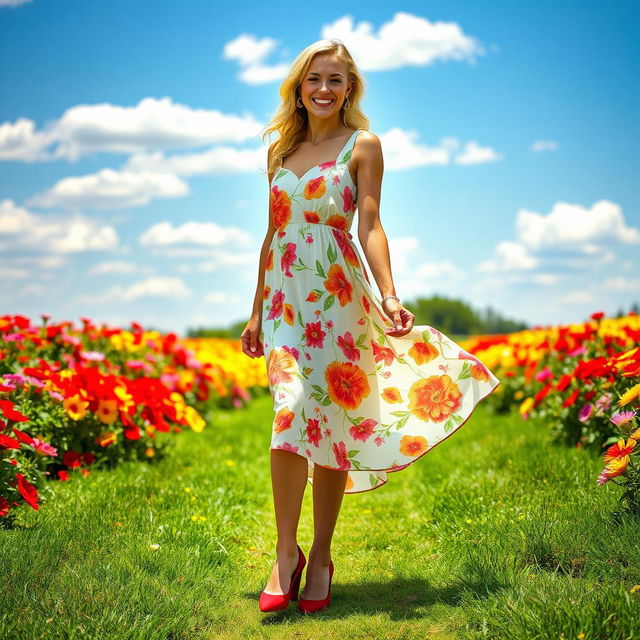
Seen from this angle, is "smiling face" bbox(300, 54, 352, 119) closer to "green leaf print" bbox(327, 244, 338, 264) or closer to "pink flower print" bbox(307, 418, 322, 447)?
"green leaf print" bbox(327, 244, 338, 264)

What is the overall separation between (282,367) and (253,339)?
37 centimetres

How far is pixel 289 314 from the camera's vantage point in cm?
310

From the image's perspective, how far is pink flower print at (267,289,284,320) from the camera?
3150 mm

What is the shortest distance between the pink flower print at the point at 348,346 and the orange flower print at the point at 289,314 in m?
0.19

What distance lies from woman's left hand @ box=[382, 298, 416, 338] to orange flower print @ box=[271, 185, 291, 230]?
55 centimetres

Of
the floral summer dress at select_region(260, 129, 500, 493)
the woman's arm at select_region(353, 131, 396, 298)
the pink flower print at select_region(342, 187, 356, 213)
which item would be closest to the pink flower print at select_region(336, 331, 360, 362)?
the floral summer dress at select_region(260, 129, 500, 493)

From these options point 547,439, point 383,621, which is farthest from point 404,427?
point 547,439

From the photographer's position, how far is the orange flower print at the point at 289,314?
309cm

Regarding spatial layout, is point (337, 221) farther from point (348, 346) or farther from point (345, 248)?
point (348, 346)

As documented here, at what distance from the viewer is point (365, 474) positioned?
3.50 m

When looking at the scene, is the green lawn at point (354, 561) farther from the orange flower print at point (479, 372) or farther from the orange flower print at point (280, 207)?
the orange flower print at point (280, 207)

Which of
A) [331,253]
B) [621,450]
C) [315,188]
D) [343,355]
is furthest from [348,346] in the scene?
[621,450]

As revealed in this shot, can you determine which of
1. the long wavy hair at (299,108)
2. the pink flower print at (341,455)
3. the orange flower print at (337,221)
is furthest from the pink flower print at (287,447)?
the long wavy hair at (299,108)

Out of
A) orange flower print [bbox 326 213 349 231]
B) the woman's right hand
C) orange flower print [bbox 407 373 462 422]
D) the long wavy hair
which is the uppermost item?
the long wavy hair
